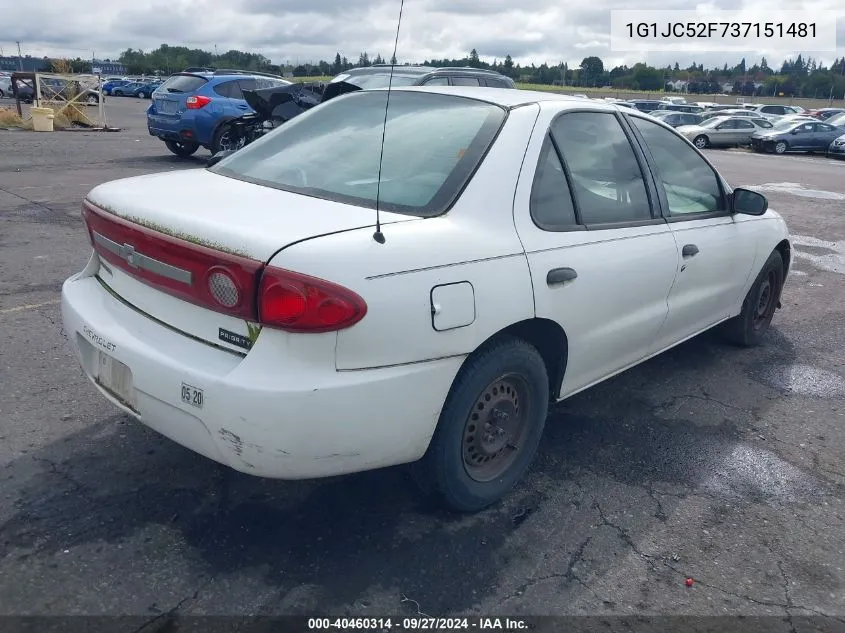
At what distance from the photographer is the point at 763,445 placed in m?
3.89

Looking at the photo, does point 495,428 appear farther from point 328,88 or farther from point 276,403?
point 328,88

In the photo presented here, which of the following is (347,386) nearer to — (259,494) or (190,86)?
(259,494)

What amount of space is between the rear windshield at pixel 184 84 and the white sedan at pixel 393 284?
11.0m

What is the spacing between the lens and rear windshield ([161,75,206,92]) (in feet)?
45.0

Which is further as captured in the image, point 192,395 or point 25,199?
point 25,199

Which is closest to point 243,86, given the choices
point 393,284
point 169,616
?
point 393,284

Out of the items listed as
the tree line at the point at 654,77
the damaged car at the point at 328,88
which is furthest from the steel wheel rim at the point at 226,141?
the tree line at the point at 654,77

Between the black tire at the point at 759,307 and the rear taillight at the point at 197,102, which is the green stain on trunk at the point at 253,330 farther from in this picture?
the rear taillight at the point at 197,102

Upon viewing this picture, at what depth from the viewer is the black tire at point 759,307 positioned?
5.08m

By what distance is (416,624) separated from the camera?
2461 millimetres

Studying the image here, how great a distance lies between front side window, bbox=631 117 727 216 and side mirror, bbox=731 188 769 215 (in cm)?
6

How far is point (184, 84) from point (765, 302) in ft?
38.5

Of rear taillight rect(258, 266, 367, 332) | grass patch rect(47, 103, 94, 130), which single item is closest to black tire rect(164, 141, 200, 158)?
grass patch rect(47, 103, 94, 130)

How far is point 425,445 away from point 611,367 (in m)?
1.35
